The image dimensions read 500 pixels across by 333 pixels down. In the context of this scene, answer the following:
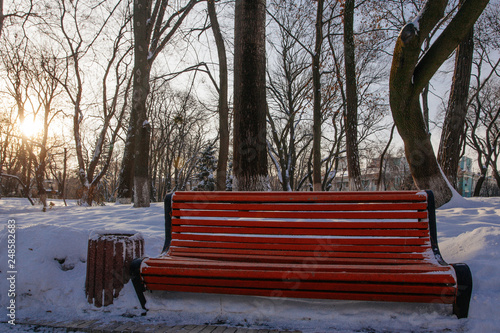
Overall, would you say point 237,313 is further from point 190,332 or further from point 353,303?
point 353,303

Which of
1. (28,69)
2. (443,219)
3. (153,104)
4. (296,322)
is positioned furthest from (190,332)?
(153,104)

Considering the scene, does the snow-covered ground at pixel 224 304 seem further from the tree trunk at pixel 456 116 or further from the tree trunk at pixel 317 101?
the tree trunk at pixel 317 101

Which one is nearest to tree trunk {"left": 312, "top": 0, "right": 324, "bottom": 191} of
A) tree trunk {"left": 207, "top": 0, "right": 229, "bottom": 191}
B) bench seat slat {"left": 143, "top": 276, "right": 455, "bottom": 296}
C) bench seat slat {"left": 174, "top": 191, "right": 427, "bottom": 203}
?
tree trunk {"left": 207, "top": 0, "right": 229, "bottom": 191}


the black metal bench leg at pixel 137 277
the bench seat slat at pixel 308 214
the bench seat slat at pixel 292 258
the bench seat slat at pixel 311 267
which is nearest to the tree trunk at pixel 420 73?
the bench seat slat at pixel 308 214

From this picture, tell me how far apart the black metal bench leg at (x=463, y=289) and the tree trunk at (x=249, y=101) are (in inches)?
103

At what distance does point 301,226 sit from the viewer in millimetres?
2721

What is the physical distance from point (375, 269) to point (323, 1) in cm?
1187

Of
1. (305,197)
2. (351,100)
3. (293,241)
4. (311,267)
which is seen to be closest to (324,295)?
(311,267)

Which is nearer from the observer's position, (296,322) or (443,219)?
(296,322)

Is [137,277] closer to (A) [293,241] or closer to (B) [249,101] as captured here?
(A) [293,241]

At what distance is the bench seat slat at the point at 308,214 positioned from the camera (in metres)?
2.58

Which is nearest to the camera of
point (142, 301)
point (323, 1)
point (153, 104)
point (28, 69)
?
point (142, 301)

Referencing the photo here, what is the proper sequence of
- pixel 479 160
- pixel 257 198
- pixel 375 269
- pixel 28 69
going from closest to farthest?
pixel 375 269, pixel 257 198, pixel 28 69, pixel 479 160

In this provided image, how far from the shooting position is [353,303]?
2.38m
